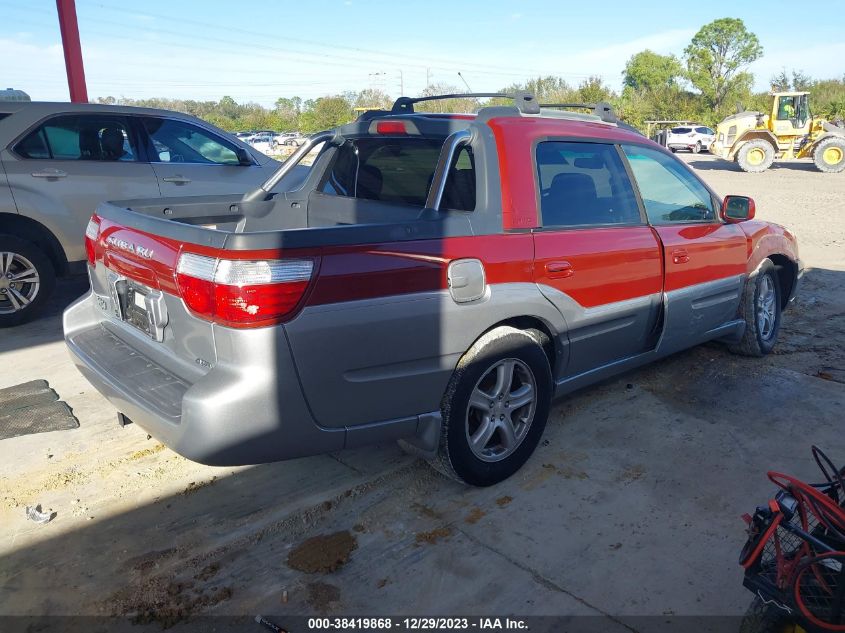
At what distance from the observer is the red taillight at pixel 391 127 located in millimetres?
3588

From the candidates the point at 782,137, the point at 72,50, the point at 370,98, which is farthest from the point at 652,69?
the point at 72,50

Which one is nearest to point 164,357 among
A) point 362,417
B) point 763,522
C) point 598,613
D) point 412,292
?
point 362,417

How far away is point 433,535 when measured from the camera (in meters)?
3.01

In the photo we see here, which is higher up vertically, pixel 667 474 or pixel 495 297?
pixel 495 297

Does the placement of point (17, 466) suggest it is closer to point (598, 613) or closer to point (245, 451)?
point (245, 451)

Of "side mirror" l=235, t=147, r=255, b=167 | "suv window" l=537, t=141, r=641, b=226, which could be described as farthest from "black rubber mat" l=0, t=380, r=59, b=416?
"suv window" l=537, t=141, r=641, b=226

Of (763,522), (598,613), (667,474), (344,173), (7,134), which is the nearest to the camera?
(763,522)

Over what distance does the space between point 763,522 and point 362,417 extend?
4.91 feet

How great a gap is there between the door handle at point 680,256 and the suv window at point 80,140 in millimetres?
4911

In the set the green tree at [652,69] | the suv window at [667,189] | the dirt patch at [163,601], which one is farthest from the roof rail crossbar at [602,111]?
the green tree at [652,69]

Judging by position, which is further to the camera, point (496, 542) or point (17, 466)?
point (17, 466)

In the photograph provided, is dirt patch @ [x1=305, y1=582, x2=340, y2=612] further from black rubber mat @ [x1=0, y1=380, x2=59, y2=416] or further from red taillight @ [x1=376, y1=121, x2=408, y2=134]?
black rubber mat @ [x1=0, y1=380, x2=59, y2=416]

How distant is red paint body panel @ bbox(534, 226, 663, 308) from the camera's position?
11.1 ft

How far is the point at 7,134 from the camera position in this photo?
575 cm
